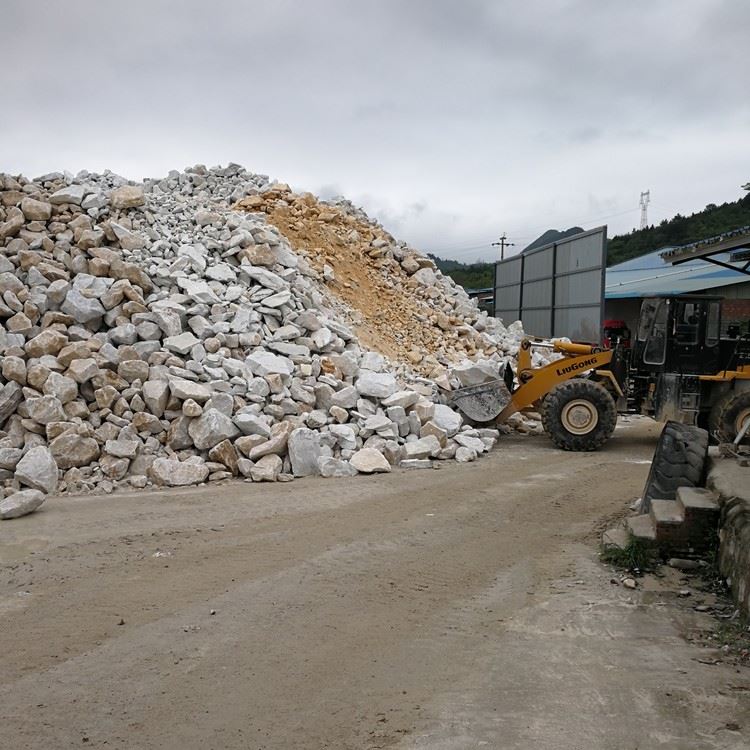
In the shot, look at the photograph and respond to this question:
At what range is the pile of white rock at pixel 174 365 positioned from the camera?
881 cm

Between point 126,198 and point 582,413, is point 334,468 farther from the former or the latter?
point 126,198

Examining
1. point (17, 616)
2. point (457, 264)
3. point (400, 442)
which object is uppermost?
point (457, 264)

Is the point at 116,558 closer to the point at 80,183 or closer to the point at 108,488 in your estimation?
the point at 108,488

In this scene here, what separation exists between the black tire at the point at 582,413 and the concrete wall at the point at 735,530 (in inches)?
179

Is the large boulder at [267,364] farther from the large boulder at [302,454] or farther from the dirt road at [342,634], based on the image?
the dirt road at [342,634]

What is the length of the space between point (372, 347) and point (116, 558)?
23.5 ft

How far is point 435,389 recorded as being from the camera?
11.9 metres

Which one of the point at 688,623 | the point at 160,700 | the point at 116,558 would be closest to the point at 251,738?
the point at 160,700

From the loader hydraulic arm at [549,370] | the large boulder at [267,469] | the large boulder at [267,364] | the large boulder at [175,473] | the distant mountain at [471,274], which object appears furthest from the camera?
the distant mountain at [471,274]

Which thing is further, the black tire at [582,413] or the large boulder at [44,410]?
the black tire at [582,413]

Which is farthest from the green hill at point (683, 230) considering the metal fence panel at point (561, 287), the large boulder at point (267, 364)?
the large boulder at point (267, 364)

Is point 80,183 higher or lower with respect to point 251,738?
higher

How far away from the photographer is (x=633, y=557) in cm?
563

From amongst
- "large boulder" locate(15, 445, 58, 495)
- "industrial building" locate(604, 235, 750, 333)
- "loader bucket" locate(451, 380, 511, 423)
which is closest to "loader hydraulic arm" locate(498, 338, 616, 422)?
"loader bucket" locate(451, 380, 511, 423)
